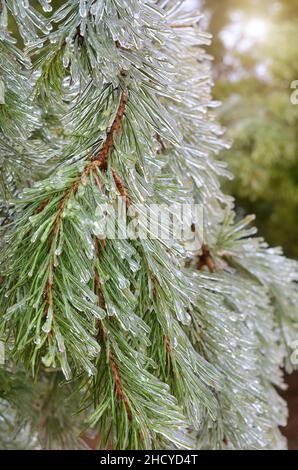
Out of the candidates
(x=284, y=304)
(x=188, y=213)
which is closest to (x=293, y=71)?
(x=284, y=304)

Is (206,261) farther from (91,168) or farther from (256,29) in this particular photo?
(256,29)

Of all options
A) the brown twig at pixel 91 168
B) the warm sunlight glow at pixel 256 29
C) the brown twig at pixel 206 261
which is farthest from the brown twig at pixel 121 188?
the warm sunlight glow at pixel 256 29

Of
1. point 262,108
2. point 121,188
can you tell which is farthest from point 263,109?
point 121,188

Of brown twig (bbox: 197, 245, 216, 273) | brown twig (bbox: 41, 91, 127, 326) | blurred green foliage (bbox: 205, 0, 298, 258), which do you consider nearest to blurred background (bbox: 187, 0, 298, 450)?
blurred green foliage (bbox: 205, 0, 298, 258)

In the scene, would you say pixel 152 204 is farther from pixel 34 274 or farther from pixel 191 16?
pixel 191 16

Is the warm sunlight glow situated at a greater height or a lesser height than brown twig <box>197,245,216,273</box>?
greater

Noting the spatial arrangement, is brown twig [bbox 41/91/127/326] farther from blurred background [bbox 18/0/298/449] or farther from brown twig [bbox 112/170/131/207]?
blurred background [bbox 18/0/298/449]

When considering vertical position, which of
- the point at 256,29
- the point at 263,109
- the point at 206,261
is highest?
the point at 256,29
